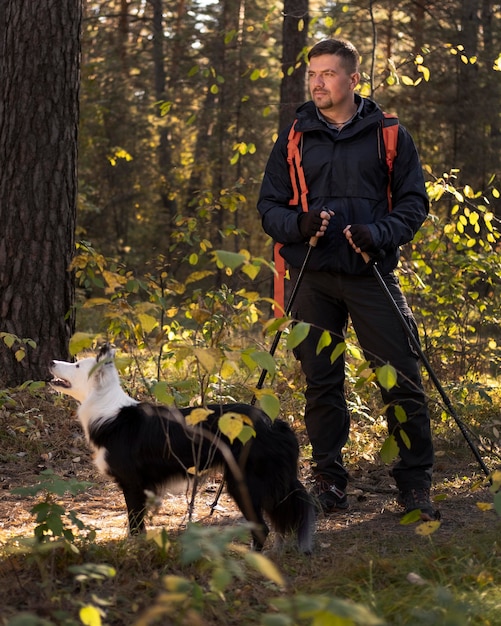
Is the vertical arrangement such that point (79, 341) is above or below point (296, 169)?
below

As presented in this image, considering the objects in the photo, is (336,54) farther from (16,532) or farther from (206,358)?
(16,532)

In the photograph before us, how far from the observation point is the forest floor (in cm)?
375

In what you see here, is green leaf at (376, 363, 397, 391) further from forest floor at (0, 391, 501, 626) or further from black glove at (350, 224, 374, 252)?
black glove at (350, 224, 374, 252)

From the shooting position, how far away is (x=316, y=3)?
23.4 metres

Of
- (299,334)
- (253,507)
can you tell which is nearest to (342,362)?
(253,507)

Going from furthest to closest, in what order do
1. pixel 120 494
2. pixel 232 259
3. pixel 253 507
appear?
1. pixel 120 494
2. pixel 253 507
3. pixel 232 259

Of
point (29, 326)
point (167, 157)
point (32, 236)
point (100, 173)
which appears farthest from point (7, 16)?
point (167, 157)

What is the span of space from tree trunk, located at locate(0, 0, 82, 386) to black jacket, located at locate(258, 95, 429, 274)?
2.81m

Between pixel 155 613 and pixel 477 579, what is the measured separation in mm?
1834

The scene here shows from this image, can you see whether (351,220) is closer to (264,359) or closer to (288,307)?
(288,307)

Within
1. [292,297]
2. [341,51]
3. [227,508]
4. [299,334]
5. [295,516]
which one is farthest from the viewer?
[227,508]

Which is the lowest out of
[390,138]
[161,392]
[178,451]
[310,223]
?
[178,451]

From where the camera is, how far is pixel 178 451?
416cm

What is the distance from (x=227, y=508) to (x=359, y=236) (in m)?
1.98
